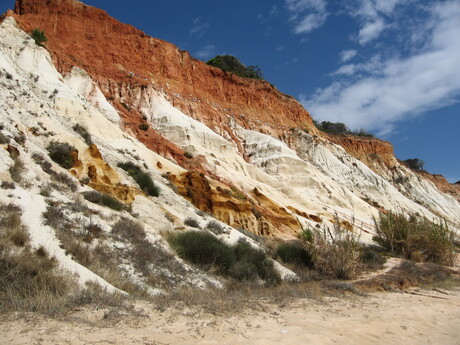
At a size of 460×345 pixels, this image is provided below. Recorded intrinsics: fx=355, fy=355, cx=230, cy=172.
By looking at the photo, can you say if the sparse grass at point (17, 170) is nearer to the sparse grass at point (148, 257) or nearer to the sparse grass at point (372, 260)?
the sparse grass at point (148, 257)

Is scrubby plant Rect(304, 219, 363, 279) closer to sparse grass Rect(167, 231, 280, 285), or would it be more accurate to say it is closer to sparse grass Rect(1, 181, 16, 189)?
sparse grass Rect(167, 231, 280, 285)

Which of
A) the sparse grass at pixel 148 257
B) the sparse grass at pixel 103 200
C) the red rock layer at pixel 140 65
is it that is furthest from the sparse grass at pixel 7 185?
the red rock layer at pixel 140 65

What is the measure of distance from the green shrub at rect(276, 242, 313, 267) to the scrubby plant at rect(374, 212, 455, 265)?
7.11 meters

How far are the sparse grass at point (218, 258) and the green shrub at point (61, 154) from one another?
5140mm

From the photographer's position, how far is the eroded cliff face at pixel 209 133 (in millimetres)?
21391

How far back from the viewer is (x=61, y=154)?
13258 mm

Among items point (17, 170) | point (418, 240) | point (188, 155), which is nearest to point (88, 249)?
point (17, 170)

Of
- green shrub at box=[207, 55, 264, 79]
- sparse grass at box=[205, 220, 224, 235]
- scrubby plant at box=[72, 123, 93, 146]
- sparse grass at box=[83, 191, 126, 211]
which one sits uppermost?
green shrub at box=[207, 55, 264, 79]

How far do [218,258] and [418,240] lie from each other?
41.9ft

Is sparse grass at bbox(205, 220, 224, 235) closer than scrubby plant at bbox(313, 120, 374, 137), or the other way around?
sparse grass at bbox(205, 220, 224, 235)

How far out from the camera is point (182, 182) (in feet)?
65.3

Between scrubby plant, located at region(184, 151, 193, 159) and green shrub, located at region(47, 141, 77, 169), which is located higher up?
scrubby plant, located at region(184, 151, 193, 159)

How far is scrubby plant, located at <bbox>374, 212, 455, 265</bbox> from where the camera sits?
17766 millimetres

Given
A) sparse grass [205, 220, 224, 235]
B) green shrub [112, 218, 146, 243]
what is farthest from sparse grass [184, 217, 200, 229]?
green shrub [112, 218, 146, 243]
